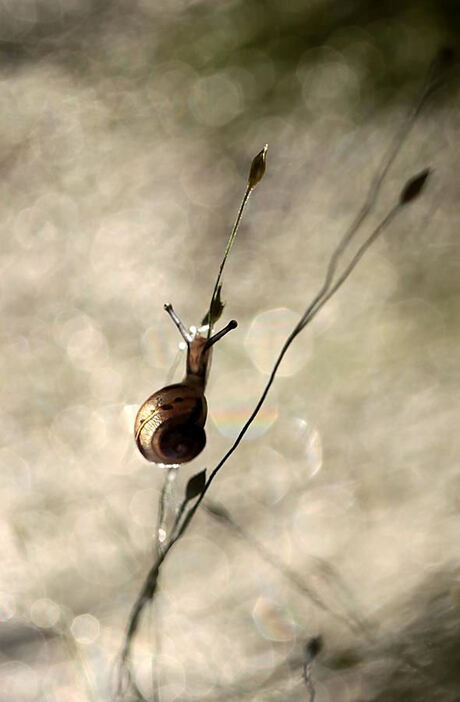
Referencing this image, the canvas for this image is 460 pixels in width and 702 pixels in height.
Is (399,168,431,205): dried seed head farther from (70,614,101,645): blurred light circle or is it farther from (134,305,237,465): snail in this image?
(70,614,101,645): blurred light circle

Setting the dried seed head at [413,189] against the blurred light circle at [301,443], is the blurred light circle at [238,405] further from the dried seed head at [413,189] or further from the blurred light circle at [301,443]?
the dried seed head at [413,189]

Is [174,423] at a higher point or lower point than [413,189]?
lower

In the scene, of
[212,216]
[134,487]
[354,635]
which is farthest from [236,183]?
[354,635]

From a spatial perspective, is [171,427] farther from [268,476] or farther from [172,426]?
[268,476]

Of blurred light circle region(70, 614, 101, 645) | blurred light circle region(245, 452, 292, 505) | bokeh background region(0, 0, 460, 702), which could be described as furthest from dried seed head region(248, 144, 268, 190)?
blurred light circle region(70, 614, 101, 645)

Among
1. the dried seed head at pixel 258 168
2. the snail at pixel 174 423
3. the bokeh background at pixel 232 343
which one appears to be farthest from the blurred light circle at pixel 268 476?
the dried seed head at pixel 258 168

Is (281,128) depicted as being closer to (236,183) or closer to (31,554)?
(236,183)

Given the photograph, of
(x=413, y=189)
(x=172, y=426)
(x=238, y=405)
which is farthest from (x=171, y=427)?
(x=413, y=189)
